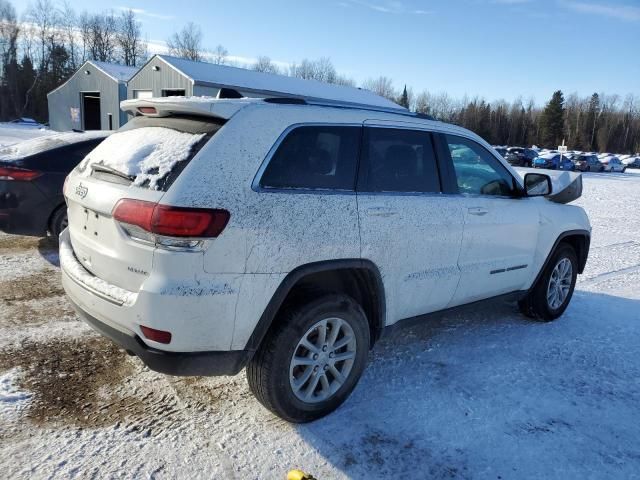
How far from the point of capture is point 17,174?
19.2 ft

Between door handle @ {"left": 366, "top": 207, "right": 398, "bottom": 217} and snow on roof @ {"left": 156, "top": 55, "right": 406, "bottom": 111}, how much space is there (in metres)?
21.3

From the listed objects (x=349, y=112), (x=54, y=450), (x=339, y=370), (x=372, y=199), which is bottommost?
(x=54, y=450)

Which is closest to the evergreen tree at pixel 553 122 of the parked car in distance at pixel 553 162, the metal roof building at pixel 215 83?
the parked car in distance at pixel 553 162

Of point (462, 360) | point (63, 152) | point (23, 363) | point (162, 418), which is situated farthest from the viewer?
point (63, 152)

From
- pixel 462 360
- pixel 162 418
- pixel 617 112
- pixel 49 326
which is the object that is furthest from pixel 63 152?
pixel 617 112

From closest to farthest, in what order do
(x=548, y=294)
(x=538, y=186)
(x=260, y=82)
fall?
(x=538, y=186), (x=548, y=294), (x=260, y=82)

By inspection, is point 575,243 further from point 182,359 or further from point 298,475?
point 182,359

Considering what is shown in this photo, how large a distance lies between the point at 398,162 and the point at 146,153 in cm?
169

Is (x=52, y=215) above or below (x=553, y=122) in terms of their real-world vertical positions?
below

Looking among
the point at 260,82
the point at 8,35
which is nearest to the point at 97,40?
the point at 8,35

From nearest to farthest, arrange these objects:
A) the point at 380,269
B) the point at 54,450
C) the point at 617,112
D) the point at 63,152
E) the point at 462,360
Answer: the point at 54,450
the point at 380,269
the point at 462,360
the point at 63,152
the point at 617,112

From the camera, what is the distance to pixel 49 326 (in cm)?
424

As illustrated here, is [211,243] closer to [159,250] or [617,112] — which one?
[159,250]

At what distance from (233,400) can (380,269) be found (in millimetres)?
1288
